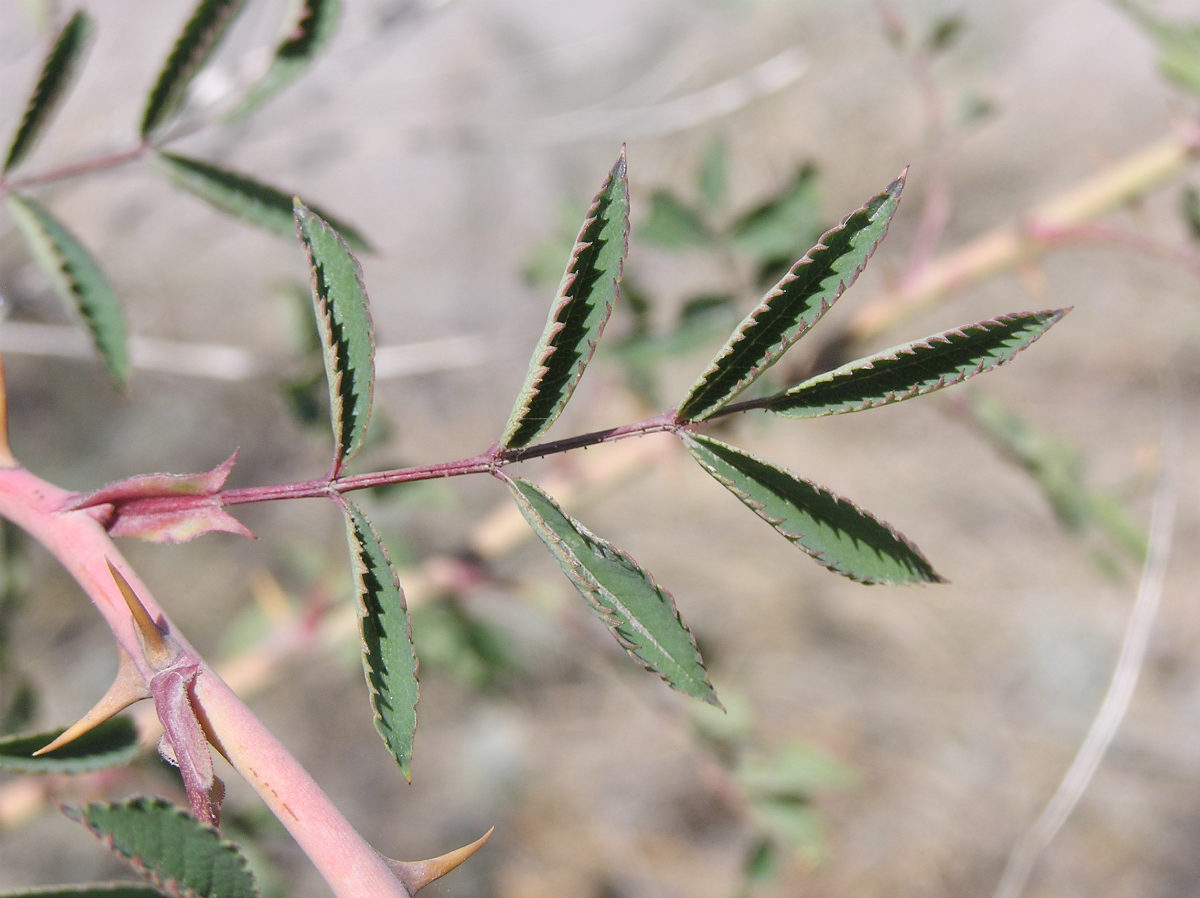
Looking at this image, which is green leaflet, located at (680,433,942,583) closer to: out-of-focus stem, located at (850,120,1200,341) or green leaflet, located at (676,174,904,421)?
green leaflet, located at (676,174,904,421)

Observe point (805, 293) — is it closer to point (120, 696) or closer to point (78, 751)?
point (120, 696)

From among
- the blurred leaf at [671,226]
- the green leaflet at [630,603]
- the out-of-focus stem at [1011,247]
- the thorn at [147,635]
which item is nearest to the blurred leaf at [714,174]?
the blurred leaf at [671,226]

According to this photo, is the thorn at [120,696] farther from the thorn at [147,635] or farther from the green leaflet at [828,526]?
the green leaflet at [828,526]

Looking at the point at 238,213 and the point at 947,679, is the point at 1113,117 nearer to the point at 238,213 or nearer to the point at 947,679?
the point at 947,679

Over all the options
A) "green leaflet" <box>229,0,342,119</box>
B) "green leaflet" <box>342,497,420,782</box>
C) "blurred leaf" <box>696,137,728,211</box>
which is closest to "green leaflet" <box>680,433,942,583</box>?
"green leaflet" <box>342,497,420,782</box>

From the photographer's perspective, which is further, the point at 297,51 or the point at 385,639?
the point at 297,51

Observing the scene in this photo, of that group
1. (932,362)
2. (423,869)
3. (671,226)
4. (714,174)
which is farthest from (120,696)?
(714,174)

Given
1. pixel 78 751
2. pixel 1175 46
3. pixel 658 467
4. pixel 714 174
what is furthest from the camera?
pixel 658 467
